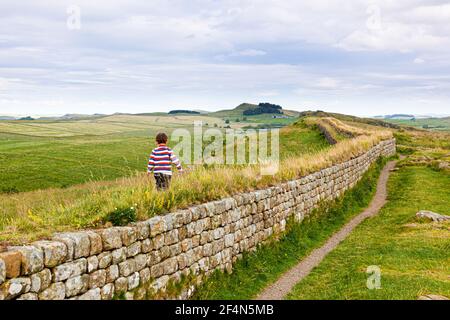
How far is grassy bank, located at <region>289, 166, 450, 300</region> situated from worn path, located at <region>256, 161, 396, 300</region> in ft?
0.81

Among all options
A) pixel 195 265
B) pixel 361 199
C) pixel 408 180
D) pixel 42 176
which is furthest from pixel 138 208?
pixel 42 176

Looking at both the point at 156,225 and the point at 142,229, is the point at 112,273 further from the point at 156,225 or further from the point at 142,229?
the point at 156,225

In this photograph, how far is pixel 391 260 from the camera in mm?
11570

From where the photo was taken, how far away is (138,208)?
8.80m

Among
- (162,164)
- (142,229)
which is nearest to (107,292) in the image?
(142,229)

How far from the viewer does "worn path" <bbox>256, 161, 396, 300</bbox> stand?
34.1 ft

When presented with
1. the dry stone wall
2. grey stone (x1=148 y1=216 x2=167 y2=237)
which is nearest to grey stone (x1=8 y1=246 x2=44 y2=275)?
the dry stone wall

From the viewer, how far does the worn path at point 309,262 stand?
1040cm

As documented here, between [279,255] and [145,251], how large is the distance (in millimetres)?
5442

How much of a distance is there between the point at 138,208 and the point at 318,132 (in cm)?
4016

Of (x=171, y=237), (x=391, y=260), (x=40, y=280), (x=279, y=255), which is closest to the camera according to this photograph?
(x=40, y=280)

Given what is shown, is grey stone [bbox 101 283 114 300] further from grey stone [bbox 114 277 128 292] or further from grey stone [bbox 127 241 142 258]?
grey stone [bbox 127 241 142 258]

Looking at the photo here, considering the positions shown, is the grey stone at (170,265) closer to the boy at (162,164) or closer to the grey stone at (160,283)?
the grey stone at (160,283)

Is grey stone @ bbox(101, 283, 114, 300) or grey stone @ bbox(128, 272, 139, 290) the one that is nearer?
grey stone @ bbox(101, 283, 114, 300)
